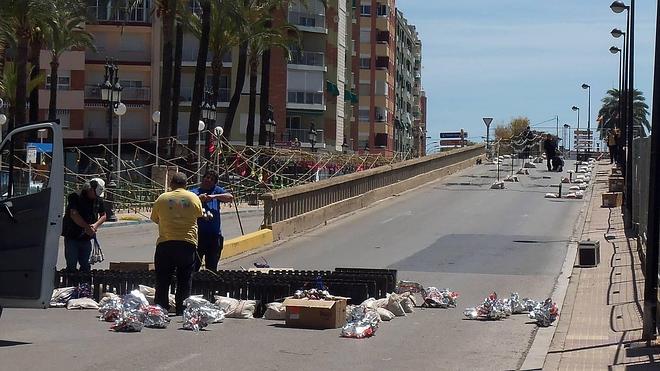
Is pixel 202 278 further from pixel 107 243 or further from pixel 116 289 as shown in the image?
pixel 107 243

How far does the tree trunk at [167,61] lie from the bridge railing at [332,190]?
26.2 feet

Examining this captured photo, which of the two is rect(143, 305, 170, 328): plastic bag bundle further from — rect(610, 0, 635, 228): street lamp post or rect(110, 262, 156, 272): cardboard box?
rect(610, 0, 635, 228): street lamp post

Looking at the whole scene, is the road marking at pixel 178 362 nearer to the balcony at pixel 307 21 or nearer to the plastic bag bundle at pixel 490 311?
the plastic bag bundle at pixel 490 311

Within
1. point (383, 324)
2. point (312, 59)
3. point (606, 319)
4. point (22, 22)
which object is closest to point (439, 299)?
point (383, 324)

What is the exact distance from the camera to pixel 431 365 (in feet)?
35.3

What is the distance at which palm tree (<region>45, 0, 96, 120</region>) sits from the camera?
49219 millimetres

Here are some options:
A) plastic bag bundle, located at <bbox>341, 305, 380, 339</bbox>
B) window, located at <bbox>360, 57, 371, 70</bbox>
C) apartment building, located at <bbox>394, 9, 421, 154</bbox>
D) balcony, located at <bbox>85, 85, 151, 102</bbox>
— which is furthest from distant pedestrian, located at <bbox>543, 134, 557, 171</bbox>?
apartment building, located at <bbox>394, 9, 421, 154</bbox>

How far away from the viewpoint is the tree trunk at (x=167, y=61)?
40.0 meters

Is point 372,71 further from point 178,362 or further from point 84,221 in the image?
point 178,362

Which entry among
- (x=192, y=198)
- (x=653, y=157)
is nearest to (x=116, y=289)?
(x=192, y=198)

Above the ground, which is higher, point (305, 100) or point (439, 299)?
point (305, 100)

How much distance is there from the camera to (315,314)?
13.1 meters

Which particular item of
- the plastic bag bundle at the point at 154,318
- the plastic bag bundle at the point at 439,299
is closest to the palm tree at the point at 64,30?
the plastic bag bundle at the point at 439,299

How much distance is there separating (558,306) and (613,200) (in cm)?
2163
